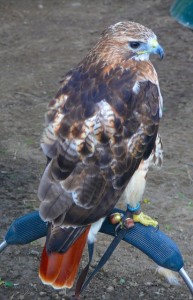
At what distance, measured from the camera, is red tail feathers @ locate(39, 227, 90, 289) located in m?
3.12

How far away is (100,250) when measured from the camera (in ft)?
→ 14.9

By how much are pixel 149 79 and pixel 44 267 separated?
1.10 metres

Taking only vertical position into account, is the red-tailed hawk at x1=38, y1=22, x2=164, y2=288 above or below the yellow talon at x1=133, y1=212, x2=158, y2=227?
above

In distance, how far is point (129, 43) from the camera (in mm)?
3646

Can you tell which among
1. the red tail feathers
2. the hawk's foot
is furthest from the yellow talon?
the red tail feathers

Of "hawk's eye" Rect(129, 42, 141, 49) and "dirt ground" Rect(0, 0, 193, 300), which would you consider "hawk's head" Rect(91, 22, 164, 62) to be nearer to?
"hawk's eye" Rect(129, 42, 141, 49)

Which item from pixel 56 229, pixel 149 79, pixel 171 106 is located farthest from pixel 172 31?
pixel 56 229

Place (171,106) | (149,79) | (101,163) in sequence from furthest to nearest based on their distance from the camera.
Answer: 1. (171,106)
2. (149,79)
3. (101,163)

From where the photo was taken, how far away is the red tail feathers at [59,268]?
123 inches

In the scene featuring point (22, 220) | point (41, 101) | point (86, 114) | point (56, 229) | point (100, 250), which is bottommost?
point (41, 101)

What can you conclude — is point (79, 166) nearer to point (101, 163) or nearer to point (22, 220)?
point (101, 163)

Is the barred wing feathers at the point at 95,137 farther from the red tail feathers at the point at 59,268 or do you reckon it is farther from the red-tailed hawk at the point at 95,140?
the red tail feathers at the point at 59,268

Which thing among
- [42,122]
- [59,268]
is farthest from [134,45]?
[42,122]

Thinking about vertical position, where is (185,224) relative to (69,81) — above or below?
below
